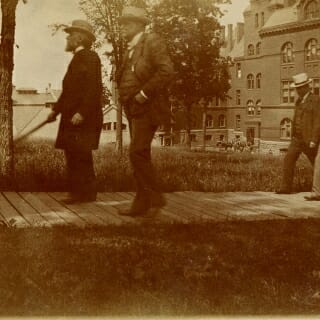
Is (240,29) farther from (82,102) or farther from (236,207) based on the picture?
(82,102)

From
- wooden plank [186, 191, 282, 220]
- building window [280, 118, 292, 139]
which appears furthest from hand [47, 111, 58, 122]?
building window [280, 118, 292, 139]

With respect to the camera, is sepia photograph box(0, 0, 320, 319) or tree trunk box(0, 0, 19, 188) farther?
tree trunk box(0, 0, 19, 188)

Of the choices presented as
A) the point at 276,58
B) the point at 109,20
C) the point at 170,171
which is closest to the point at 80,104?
the point at 109,20

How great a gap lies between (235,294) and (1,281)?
3.69 feet

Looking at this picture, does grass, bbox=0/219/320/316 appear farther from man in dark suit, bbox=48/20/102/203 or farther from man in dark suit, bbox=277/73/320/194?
man in dark suit, bbox=277/73/320/194

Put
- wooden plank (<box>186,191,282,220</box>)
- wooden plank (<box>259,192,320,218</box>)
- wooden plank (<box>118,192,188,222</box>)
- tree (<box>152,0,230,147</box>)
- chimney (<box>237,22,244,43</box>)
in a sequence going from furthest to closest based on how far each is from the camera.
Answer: chimney (<box>237,22,244,43</box>) < wooden plank (<box>259,192,320,218</box>) < wooden plank (<box>186,191,282,220</box>) < tree (<box>152,0,230,147</box>) < wooden plank (<box>118,192,188,222</box>)

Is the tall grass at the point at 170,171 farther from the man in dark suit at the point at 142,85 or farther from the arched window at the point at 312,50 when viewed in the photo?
the arched window at the point at 312,50

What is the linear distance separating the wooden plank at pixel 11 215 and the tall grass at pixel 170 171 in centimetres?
55

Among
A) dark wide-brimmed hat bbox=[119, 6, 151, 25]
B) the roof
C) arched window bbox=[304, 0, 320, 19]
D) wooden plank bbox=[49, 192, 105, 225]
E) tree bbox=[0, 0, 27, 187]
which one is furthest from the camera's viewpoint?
the roof

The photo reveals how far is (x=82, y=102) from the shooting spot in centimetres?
472

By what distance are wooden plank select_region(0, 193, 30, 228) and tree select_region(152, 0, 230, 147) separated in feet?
5.08

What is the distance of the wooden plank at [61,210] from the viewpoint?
4.38 metres

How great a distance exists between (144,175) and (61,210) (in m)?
0.69

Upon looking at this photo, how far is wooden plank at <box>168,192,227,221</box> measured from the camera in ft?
15.7
